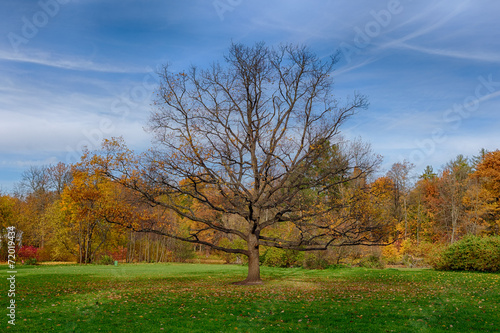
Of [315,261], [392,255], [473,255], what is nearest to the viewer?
[473,255]

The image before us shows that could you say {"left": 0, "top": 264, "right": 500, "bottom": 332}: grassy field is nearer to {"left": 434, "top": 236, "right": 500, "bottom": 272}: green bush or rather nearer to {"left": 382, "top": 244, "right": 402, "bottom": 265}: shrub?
{"left": 434, "top": 236, "right": 500, "bottom": 272}: green bush

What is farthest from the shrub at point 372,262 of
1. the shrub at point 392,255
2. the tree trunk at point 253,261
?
the tree trunk at point 253,261

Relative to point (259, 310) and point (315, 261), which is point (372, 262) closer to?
point (315, 261)

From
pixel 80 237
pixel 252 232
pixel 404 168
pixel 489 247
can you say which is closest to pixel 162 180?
pixel 252 232

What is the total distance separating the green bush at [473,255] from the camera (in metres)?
20.7

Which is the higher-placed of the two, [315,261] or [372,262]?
[315,261]

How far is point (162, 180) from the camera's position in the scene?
16.0 metres

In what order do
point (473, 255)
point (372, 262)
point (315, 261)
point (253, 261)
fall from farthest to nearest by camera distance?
point (372, 262), point (315, 261), point (473, 255), point (253, 261)

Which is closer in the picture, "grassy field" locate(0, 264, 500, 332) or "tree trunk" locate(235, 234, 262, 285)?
"grassy field" locate(0, 264, 500, 332)

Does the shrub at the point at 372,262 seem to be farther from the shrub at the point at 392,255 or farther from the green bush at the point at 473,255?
the shrub at the point at 392,255

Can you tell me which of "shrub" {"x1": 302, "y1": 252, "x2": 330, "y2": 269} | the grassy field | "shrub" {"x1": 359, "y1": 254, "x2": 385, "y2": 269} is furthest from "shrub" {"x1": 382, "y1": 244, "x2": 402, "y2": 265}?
the grassy field

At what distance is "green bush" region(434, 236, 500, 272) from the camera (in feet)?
68.0

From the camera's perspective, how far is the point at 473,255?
21.5 m

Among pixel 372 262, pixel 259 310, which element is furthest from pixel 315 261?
pixel 259 310
